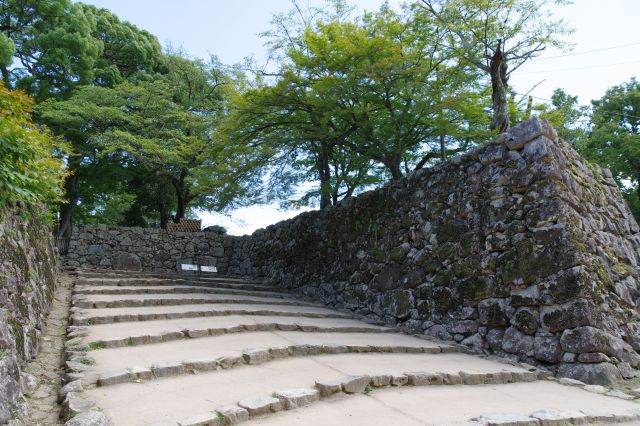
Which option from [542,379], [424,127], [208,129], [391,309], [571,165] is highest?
[208,129]

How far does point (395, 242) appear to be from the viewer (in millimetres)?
7480

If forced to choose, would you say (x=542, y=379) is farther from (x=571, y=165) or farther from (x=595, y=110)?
(x=595, y=110)

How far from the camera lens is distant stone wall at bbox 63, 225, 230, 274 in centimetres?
1209

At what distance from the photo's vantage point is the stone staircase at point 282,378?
2896 millimetres

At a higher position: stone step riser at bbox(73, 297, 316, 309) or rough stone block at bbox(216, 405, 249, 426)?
stone step riser at bbox(73, 297, 316, 309)

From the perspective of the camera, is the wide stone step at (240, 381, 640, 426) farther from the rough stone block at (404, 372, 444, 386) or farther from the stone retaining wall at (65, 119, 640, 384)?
the stone retaining wall at (65, 119, 640, 384)

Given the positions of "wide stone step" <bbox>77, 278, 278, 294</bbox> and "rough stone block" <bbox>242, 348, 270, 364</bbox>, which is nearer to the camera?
"rough stone block" <bbox>242, 348, 270, 364</bbox>

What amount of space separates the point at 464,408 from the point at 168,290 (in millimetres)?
5921

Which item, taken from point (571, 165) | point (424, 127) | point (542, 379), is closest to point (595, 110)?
point (424, 127)

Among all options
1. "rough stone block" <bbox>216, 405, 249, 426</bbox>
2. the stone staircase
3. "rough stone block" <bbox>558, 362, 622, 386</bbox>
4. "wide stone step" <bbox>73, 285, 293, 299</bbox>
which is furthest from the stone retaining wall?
"rough stone block" <bbox>216, 405, 249, 426</bbox>

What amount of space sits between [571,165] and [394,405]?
4.52 m

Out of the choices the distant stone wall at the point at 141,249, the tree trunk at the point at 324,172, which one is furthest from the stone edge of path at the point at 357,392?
the distant stone wall at the point at 141,249

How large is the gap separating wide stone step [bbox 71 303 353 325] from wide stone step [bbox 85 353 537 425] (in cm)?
217

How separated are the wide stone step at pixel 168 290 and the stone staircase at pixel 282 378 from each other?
1077 mm
